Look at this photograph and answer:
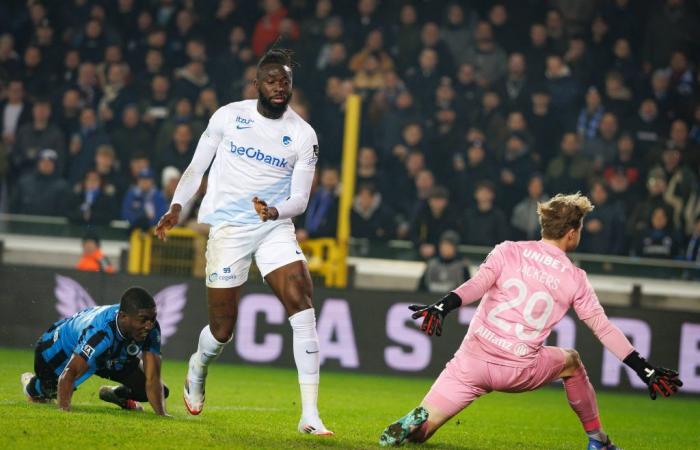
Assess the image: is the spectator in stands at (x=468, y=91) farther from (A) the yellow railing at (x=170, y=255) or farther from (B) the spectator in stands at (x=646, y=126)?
(A) the yellow railing at (x=170, y=255)

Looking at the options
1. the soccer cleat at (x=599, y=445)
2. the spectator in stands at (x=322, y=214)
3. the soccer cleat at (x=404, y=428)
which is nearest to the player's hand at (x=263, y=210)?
the soccer cleat at (x=404, y=428)

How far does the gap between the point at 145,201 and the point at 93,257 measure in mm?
1236

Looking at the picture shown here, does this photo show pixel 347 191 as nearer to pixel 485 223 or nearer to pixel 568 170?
pixel 485 223

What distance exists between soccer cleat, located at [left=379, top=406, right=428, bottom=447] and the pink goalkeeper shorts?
9 centimetres

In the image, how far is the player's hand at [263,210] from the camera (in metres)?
7.26

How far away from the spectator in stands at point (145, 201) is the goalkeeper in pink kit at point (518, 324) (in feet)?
29.3

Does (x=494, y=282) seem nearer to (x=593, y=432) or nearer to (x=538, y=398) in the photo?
(x=593, y=432)

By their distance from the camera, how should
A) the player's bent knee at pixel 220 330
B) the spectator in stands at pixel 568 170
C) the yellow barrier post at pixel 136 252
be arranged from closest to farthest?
the player's bent knee at pixel 220 330, the yellow barrier post at pixel 136 252, the spectator in stands at pixel 568 170

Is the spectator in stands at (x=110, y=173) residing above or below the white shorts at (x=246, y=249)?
above

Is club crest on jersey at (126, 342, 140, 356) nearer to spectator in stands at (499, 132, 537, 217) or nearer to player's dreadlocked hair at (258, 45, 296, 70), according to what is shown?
player's dreadlocked hair at (258, 45, 296, 70)

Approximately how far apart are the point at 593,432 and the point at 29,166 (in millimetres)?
11777

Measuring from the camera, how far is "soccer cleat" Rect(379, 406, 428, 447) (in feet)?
23.0

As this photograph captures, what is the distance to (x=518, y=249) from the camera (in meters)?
7.09

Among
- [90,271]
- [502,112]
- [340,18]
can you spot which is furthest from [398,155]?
[90,271]
